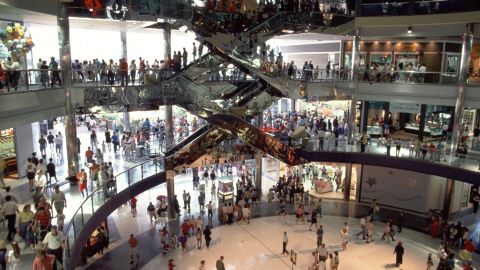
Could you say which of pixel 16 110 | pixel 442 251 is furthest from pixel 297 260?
pixel 16 110

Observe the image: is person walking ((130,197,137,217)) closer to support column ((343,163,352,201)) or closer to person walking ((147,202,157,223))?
person walking ((147,202,157,223))

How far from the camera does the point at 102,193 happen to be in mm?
13891

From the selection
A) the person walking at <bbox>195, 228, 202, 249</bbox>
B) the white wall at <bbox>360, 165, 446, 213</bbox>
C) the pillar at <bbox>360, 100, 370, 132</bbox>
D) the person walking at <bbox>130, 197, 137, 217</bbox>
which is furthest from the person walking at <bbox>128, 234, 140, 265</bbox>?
the pillar at <bbox>360, 100, 370, 132</bbox>

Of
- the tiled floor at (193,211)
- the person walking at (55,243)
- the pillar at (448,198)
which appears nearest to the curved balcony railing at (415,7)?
the tiled floor at (193,211)

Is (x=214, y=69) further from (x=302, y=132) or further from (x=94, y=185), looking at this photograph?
(x=94, y=185)

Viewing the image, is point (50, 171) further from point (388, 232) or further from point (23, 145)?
point (388, 232)

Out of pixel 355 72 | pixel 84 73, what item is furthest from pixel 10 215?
pixel 355 72

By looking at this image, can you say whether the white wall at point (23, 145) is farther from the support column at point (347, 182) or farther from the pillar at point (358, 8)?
the pillar at point (358, 8)

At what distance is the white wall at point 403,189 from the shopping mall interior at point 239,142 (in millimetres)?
78

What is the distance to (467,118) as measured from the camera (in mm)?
25234

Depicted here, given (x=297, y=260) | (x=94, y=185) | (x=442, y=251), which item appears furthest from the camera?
(x=297, y=260)

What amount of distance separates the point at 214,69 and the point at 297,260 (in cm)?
1017

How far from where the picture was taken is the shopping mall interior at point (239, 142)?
14.9 m

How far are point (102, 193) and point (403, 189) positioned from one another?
1764 cm
